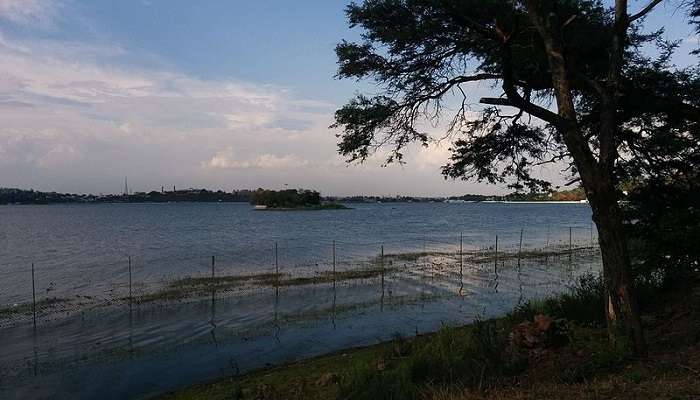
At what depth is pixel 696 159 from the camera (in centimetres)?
1144

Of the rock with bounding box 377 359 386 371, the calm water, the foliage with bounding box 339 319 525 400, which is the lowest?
the calm water

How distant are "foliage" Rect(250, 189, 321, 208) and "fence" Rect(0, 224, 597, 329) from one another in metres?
134

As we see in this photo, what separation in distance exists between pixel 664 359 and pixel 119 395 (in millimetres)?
11143

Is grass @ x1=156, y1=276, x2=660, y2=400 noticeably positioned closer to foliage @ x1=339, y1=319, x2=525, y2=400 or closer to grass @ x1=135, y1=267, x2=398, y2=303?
foliage @ x1=339, y1=319, x2=525, y2=400

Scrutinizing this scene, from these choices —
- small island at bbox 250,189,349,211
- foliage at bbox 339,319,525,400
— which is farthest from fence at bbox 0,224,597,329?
small island at bbox 250,189,349,211

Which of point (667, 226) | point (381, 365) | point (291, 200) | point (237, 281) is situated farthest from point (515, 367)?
point (291, 200)

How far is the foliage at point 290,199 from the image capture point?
182000mm

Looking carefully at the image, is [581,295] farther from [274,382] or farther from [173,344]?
[173,344]

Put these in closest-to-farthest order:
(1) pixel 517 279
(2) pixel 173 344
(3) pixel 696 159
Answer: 1. (3) pixel 696 159
2. (2) pixel 173 344
3. (1) pixel 517 279

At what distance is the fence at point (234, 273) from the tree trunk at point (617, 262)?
→ 16.0m

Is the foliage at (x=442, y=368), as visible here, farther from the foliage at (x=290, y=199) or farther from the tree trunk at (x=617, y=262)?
the foliage at (x=290, y=199)

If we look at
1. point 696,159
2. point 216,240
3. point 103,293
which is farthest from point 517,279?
point 216,240

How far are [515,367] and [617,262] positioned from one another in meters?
2.50

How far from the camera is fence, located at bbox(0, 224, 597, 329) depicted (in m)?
23.5
